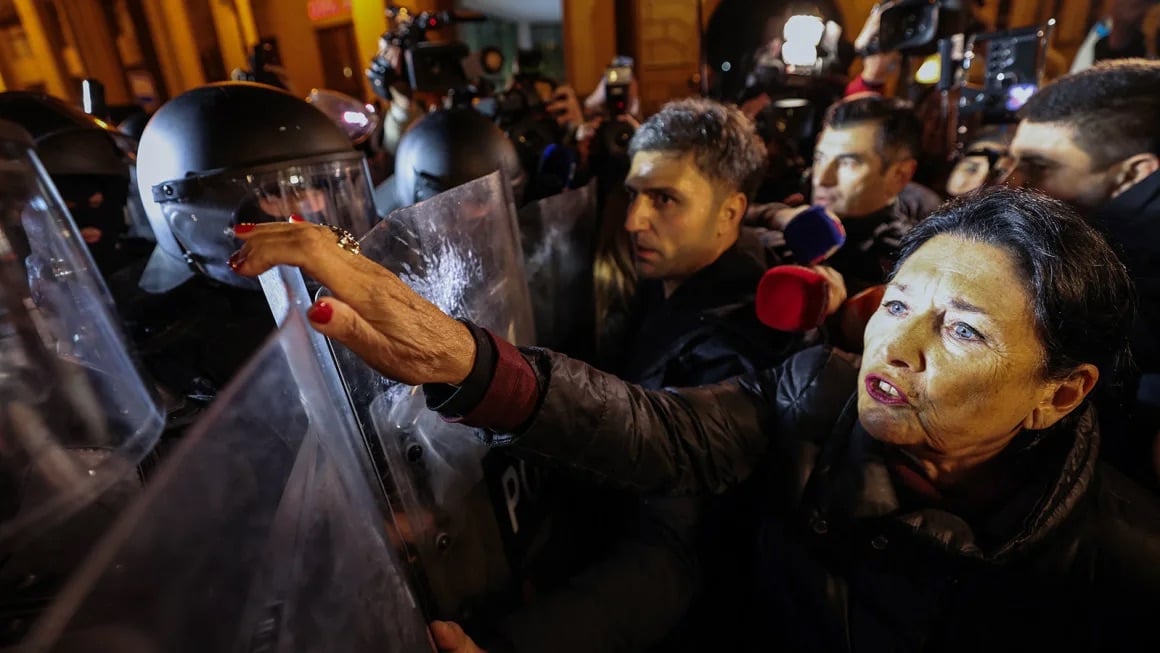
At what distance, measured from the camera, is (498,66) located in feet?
13.4

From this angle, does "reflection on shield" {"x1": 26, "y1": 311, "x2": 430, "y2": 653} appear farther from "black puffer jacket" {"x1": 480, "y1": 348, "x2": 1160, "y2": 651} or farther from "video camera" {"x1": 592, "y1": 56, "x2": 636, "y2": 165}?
"video camera" {"x1": 592, "y1": 56, "x2": 636, "y2": 165}

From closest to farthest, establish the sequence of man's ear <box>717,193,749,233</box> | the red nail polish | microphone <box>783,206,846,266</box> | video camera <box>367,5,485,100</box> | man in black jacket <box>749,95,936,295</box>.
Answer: the red nail polish, microphone <box>783,206,846,266</box>, man's ear <box>717,193,749,233</box>, man in black jacket <box>749,95,936,295</box>, video camera <box>367,5,485,100</box>

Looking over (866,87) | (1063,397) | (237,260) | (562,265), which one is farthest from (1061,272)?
(866,87)

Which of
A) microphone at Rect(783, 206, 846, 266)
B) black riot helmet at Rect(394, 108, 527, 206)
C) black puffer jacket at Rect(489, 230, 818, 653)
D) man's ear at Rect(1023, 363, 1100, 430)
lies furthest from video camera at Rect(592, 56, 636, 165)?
man's ear at Rect(1023, 363, 1100, 430)

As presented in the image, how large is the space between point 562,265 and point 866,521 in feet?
4.01

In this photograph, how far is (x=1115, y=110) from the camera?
163 cm

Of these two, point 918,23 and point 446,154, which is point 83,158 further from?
point 918,23

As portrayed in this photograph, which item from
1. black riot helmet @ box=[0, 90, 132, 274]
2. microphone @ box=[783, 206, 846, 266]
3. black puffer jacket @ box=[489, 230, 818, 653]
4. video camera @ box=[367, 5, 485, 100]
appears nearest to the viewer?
black puffer jacket @ box=[489, 230, 818, 653]

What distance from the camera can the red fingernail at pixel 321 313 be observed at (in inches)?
24.9

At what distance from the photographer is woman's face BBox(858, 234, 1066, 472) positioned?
2.88ft

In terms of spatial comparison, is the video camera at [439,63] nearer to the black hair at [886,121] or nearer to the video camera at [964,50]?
the black hair at [886,121]

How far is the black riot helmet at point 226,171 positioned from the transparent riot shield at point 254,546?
3.72ft

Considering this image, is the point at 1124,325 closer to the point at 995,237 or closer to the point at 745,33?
the point at 995,237

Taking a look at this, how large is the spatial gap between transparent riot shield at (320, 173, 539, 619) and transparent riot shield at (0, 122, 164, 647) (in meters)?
0.46
